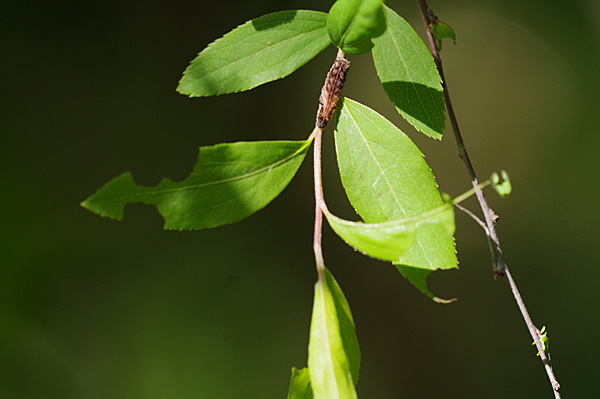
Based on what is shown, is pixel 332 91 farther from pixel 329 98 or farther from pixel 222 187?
pixel 222 187

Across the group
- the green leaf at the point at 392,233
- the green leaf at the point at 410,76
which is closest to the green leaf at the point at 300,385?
the green leaf at the point at 392,233

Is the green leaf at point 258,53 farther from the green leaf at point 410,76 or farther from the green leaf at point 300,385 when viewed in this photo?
the green leaf at point 300,385

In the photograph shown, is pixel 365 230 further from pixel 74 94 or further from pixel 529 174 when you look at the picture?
pixel 529 174

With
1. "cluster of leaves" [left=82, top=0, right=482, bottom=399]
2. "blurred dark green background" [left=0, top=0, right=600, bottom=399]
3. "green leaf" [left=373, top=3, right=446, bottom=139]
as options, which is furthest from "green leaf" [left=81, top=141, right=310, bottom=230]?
"blurred dark green background" [left=0, top=0, right=600, bottom=399]

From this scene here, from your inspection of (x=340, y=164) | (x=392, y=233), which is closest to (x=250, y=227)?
(x=340, y=164)

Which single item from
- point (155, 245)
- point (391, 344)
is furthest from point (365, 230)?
point (391, 344)

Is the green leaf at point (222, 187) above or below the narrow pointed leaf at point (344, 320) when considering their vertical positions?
above
